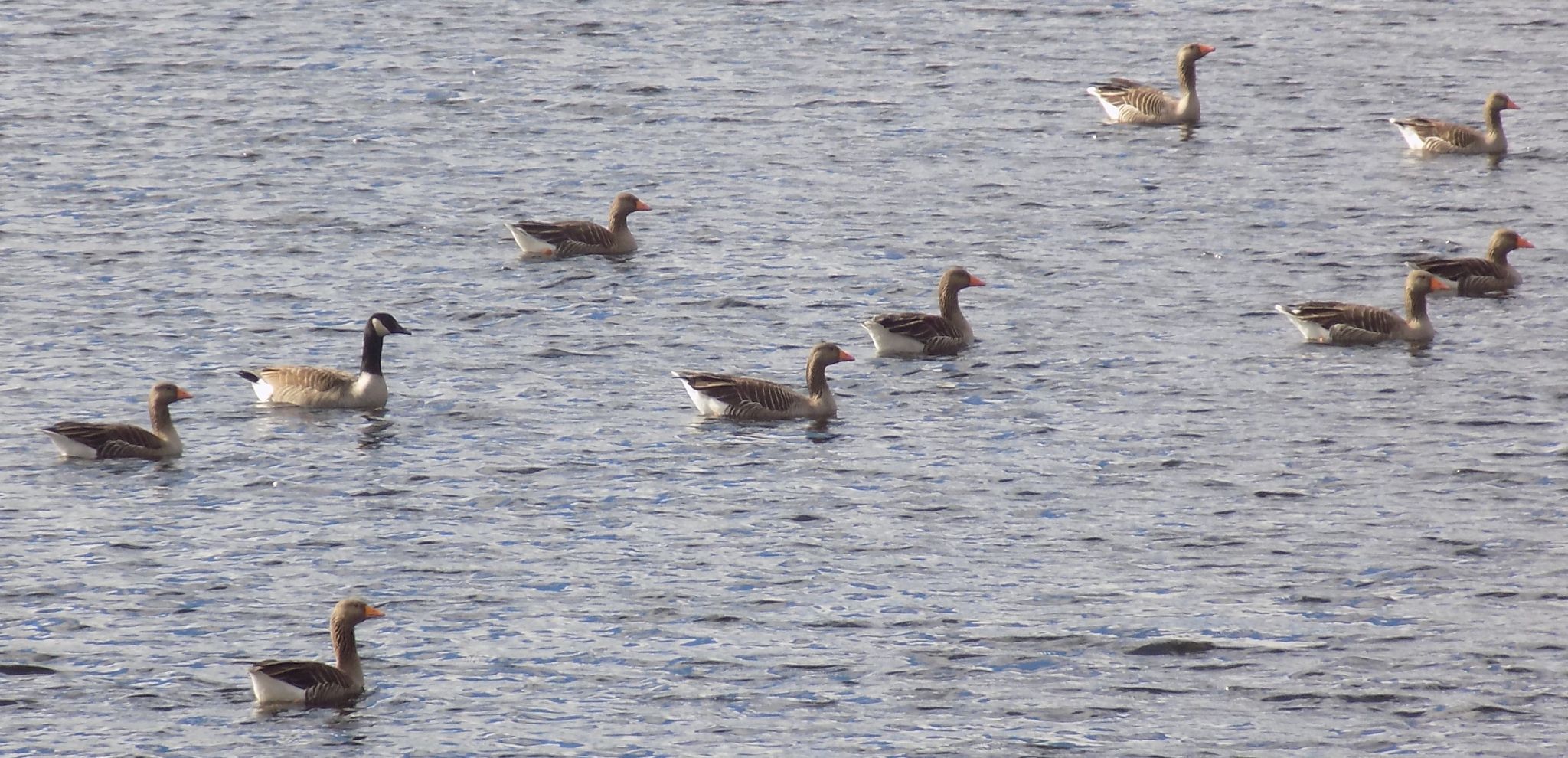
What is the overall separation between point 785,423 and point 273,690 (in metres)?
9.13

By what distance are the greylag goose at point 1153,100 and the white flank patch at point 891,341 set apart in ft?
45.2

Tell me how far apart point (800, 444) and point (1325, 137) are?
57.1 feet

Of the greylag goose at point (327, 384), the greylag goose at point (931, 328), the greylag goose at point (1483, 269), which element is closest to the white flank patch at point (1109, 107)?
the greylag goose at point (1483, 269)

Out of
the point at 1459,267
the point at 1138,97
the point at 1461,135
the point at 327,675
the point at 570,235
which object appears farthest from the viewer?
the point at 1138,97

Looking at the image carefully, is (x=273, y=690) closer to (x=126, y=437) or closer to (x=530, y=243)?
(x=126, y=437)

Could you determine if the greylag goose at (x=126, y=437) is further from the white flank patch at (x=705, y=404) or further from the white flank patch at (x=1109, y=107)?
the white flank patch at (x=1109, y=107)

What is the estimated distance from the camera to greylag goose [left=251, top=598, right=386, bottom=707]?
18.0 metres

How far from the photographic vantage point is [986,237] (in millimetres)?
33531

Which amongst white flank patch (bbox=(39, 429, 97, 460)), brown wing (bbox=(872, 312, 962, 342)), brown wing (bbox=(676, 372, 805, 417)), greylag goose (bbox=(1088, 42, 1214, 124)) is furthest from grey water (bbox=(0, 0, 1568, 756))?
greylag goose (bbox=(1088, 42, 1214, 124))

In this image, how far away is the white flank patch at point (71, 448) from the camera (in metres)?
23.8

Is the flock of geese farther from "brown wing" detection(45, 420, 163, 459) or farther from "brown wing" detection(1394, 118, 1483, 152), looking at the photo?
"brown wing" detection(1394, 118, 1483, 152)

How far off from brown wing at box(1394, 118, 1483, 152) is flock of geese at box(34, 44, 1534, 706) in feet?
19.7

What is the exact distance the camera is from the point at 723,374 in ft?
85.5

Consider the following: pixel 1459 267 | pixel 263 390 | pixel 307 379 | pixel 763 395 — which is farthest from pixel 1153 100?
pixel 263 390
